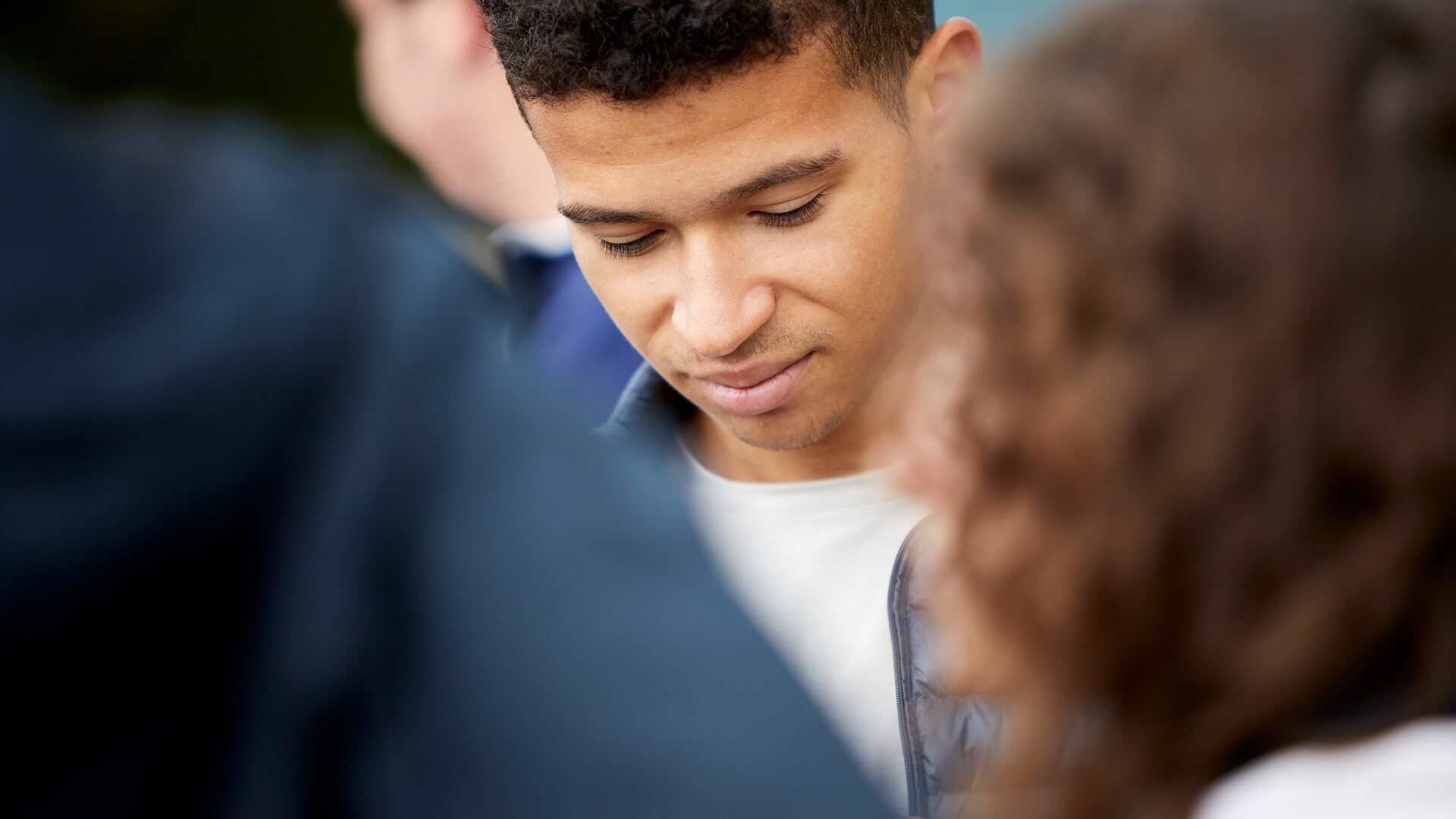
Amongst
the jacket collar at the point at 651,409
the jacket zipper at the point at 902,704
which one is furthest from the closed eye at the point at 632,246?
the jacket zipper at the point at 902,704

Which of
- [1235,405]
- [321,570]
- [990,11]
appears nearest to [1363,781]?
[1235,405]

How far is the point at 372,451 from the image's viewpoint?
0.64 m

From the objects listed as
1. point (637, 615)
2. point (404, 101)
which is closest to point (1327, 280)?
point (637, 615)

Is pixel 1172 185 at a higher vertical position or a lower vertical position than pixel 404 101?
lower

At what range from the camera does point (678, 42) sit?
1.91 meters

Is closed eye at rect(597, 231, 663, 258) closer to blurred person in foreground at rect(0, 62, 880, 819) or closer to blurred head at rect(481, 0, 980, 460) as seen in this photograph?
blurred head at rect(481, 0, 980, 460)

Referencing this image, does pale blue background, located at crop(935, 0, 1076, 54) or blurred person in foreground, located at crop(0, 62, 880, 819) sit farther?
pale blue background, located at crop(935, 0, 1076, 54)

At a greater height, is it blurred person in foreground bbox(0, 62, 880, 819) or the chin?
the chin

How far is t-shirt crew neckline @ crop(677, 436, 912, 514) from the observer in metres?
2.19

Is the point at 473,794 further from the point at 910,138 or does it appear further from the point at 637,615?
the point at 910,138

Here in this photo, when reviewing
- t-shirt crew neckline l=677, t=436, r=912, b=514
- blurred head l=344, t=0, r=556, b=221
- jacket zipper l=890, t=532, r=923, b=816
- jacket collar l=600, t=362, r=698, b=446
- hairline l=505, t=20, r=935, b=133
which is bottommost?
jacket zipper l=890, t=532, r=923, b=816

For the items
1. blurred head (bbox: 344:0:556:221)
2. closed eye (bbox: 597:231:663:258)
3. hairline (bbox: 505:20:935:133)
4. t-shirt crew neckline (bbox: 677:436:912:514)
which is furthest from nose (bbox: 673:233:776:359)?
blurred head (bbox: 344:0:556:221)

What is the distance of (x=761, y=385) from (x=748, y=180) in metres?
0.32

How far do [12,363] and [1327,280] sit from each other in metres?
0.86
